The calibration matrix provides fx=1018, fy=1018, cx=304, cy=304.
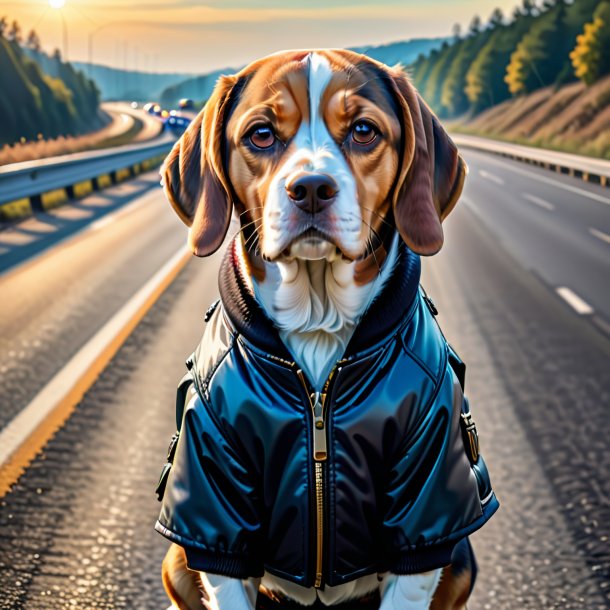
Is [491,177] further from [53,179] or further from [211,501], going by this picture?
[211,501]

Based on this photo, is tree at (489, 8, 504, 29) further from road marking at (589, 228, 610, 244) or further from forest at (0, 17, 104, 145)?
road marking at (589, 228, 610, 244)

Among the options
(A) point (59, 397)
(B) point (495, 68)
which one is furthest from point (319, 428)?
(B) point (495, 68)

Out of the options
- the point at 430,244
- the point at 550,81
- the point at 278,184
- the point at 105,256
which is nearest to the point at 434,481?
the point at 430,244

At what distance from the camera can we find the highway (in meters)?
4.52

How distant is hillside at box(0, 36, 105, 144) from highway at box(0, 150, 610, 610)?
3660 centimetres

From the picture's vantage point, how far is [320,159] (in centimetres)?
280

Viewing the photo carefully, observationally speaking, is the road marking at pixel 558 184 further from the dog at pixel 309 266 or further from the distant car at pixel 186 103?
the dog at pixel 309 266

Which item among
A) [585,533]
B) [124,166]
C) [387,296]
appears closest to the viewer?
[387,296]

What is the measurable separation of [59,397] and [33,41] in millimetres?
85994

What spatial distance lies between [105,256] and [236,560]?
10.4 meters

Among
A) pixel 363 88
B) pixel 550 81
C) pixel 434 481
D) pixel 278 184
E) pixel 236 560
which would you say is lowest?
pixel 550 81

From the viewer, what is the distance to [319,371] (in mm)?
3051

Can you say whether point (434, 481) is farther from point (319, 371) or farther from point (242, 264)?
point (242, 264)

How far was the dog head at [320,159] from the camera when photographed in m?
2.84
